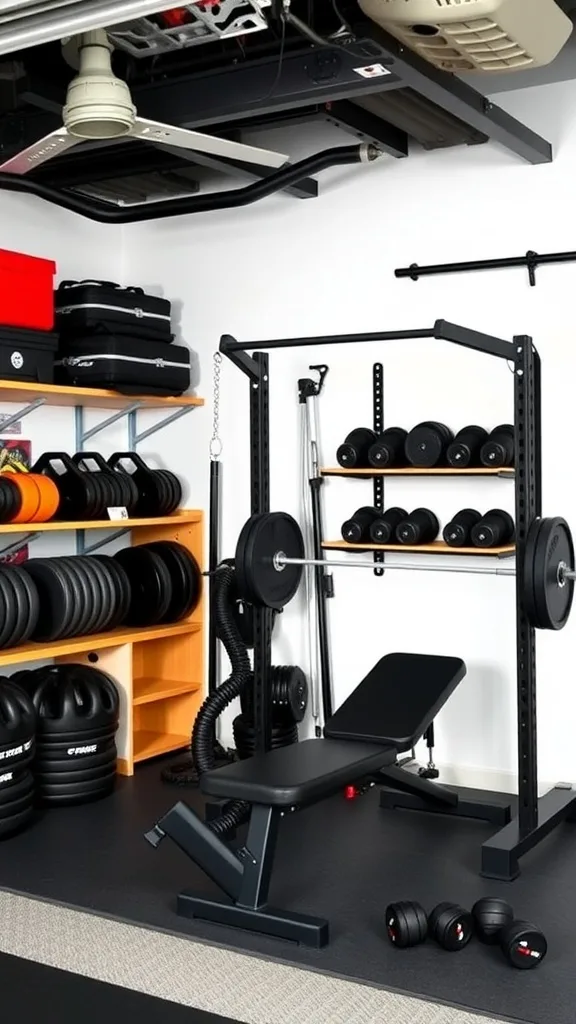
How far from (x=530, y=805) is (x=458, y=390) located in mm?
1789

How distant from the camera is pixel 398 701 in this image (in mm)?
4012

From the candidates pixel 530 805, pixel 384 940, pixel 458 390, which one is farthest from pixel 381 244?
pixel 384 940

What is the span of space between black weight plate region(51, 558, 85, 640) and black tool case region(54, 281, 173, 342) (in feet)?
3.45

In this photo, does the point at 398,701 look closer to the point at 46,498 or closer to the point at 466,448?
the point at 466,448

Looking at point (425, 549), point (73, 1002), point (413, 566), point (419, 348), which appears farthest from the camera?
point (419, 348)

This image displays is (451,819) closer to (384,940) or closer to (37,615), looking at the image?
(384,940)

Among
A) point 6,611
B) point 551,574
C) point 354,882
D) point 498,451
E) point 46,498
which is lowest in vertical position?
point 354,882

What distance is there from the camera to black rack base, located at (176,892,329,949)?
3139 millimetres

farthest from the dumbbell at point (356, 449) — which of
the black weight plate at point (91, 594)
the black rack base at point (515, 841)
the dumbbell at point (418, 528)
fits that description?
the black rack base at point (515, 841)

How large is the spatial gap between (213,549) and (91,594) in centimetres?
81

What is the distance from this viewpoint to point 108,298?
4895 mm

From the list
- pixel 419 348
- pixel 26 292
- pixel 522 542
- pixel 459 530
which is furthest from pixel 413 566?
pixel 26 292

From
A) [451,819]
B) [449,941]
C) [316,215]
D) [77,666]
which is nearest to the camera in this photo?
[449,941]

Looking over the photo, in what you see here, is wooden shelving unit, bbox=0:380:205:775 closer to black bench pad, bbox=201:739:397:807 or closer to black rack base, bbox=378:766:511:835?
black rack base, bbox=378:766:511:835
